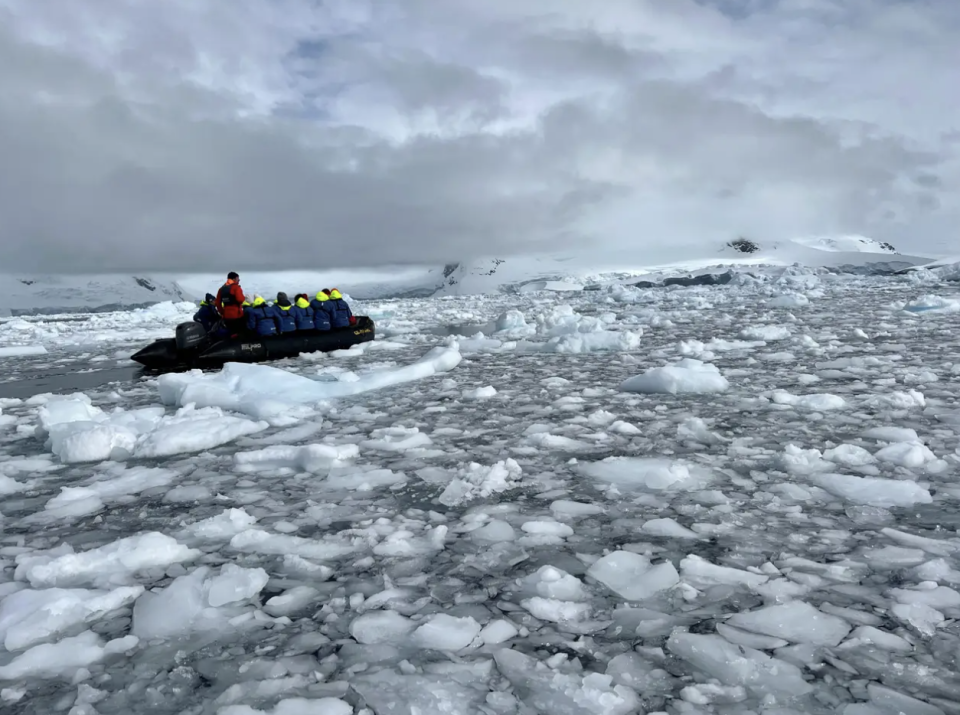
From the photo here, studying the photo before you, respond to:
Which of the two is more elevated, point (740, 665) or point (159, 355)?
point (159, 355)

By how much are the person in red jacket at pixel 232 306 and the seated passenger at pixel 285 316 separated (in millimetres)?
658

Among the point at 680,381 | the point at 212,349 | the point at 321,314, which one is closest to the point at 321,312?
the point at 321,314

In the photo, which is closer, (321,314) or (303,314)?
(303,314)

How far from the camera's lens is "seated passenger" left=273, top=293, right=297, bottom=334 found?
11031 millimetres

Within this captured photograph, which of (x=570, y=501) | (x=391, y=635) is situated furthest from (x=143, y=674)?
(x=570, y=501)

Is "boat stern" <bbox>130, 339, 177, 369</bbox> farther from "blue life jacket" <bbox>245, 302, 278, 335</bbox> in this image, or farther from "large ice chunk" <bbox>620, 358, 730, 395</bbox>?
"large ice chunk" <bbox>620, 358, 730, 395</bbox>

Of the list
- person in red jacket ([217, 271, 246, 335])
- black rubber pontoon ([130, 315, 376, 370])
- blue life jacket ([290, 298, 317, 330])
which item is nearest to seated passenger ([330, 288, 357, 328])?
blue life jacket ([290, 298, 317, 330])

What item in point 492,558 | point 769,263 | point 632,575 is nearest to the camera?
point 632,575

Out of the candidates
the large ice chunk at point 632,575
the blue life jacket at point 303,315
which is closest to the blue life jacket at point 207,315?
the blue life jacket at point 303,315

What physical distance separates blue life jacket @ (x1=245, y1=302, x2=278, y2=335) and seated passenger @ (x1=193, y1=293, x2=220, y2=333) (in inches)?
22.6

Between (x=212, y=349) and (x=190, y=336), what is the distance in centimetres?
43

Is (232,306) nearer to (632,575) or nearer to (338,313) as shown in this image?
(338,313)

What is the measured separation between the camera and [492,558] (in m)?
2.55

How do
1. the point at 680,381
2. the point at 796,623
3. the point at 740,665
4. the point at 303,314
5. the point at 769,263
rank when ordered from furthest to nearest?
the point at 769,263 → the point at 303,314 → the point at 680,381 → the point at 796,623 → the point at 740,665
